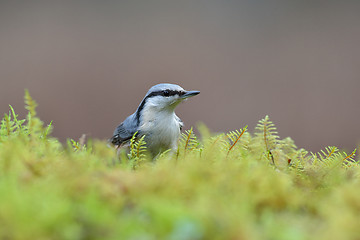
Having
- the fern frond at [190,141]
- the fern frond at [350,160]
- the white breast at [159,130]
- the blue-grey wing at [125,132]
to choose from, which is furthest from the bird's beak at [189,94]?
the fern frond at [350,160]

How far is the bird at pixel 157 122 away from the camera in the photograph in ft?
7.49

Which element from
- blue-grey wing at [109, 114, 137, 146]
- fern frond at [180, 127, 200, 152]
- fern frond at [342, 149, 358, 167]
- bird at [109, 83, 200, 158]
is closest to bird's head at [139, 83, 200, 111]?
bird at [109, 83, 200, 158]

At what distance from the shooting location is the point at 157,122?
2.33 meters

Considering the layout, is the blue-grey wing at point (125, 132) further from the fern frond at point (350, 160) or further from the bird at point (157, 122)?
the fern frond at point (350, 160)

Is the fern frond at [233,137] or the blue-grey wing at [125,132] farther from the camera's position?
the blue-grey wing at [125,132]

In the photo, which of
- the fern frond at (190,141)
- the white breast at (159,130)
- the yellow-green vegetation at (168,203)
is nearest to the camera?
the yellow-green vegetation at (168,203)

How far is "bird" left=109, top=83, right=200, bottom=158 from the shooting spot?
2.28 metres

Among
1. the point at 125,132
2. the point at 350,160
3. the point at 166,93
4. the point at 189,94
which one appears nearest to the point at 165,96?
the point at 166,93

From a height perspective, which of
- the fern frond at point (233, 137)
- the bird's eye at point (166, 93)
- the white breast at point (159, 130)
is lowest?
the fern frond at point (233, 137)

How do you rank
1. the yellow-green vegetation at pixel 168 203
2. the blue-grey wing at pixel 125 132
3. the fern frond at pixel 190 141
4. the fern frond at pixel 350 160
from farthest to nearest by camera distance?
the blue-grey wing at pixel 125 132
the fern frond at pixel 190 141
the fern frond at pixel 350 160
the yellow-green vegetation at pixel 168 203

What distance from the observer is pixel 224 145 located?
1378mm

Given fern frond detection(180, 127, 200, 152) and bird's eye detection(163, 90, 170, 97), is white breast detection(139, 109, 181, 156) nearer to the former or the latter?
bird's eye detection(163, 90, 170, 97)

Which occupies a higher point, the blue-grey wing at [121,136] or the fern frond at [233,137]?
the blue-grey wing at [121,136]

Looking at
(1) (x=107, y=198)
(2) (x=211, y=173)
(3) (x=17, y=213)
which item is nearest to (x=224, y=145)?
(2) (x=211, y=173)
